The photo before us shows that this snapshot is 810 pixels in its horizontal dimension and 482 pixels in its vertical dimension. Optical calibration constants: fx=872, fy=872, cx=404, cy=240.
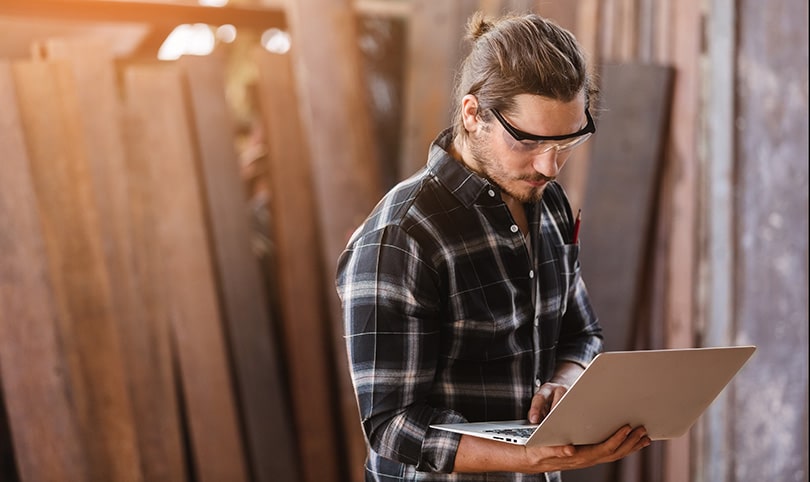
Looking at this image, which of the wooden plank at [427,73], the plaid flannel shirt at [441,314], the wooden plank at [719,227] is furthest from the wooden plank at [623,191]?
the plaid flannel shirt at [441,314]

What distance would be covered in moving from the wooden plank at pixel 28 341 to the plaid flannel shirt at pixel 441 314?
5.85ft

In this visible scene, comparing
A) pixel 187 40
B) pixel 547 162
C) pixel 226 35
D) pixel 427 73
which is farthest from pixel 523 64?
pixel 226 35

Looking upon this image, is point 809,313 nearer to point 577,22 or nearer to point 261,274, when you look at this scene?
point 577,22

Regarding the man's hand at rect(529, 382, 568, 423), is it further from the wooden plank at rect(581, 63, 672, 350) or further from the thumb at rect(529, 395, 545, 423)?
the wooden plank at rect(581, 63, 672, 350)

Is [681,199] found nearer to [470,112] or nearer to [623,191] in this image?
[623,191]

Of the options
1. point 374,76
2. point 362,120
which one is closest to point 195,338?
point 362,120

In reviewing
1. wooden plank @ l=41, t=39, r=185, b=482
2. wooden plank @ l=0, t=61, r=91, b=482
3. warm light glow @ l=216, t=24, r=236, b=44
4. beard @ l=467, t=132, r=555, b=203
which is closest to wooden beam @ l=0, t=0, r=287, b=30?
wooden plank @ l=41, t=39, r=185, b=482

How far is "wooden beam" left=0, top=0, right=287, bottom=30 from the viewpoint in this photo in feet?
11.2

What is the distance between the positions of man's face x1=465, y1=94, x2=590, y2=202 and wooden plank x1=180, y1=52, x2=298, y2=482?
2191mm

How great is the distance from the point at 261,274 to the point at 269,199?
37cm

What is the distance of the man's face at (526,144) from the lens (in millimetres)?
1600

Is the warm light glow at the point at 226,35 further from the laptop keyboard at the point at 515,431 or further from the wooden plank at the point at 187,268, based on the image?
the laptop keyboard at the point at 515,431

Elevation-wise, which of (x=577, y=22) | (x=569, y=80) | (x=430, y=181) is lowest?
(x=430, y=181)

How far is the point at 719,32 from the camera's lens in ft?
9.83
